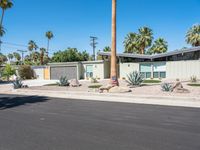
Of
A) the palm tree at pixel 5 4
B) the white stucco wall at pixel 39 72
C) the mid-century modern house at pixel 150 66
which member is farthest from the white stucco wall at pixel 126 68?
the palm tree at pixel 5 4

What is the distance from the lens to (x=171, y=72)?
28.3m

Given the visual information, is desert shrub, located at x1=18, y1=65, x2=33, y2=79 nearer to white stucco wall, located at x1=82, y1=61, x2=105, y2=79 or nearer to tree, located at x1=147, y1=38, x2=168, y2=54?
white stucco wall, located at x1=82, y1=61, x2=105, y2=79

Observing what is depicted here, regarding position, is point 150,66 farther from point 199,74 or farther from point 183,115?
point 183,115

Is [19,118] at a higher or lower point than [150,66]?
lower

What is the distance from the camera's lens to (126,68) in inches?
1258

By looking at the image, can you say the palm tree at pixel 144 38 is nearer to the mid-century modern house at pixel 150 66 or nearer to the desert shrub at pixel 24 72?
the mid-century modern house at pixel 150 66

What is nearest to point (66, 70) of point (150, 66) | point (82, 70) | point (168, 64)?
point (82, 70)

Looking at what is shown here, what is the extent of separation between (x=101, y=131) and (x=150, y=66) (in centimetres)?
2460

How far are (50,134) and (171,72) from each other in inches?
969

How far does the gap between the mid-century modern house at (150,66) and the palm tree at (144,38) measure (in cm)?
1086

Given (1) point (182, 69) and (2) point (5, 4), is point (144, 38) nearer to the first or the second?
(1) point (182, 69)

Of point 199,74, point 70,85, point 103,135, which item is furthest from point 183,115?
point 199,74

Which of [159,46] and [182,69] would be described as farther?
[159,46]

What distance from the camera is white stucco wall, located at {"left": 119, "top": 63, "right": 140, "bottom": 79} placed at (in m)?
31.0
